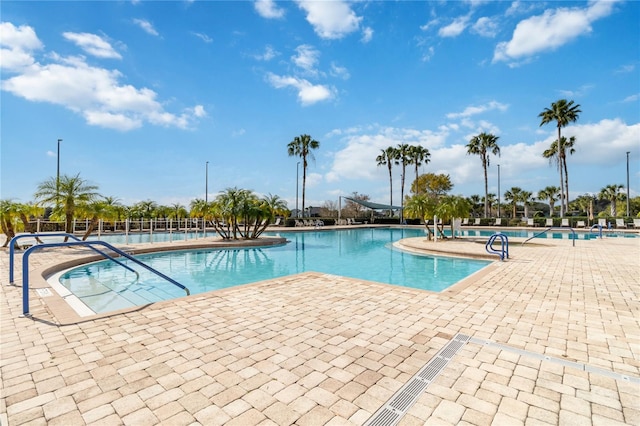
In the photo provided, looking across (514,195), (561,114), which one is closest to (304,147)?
(561,114)

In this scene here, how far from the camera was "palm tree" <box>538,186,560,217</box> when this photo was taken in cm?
5016

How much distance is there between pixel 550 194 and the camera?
165 ft

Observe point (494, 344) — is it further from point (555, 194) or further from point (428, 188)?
point (555, 194)

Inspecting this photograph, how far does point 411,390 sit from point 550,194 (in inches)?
2408

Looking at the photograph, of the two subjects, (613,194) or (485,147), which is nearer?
(485,147)

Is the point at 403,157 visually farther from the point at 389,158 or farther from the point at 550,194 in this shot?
the point at 550,194

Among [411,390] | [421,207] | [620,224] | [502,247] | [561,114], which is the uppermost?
[561,114]

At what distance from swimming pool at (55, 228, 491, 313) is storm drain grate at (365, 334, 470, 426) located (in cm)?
488

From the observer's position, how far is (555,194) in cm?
5050

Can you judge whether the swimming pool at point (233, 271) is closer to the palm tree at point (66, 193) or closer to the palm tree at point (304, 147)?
the palm tree at point (66, 193)

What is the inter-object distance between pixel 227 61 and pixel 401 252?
1222 cm

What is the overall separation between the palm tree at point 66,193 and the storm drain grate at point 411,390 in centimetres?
1662

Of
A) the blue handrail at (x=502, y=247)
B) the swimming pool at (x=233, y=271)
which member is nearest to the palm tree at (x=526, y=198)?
the swimming pool at (x=233, y=271)

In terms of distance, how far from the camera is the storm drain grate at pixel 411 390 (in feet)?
7.32
